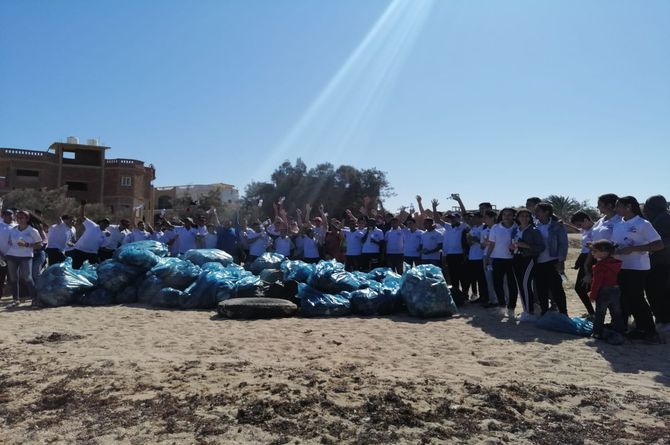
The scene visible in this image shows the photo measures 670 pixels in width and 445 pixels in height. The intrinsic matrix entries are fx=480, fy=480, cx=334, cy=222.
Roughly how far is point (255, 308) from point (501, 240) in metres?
3.93

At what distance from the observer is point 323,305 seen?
742cm

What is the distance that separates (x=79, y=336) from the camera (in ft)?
19.7

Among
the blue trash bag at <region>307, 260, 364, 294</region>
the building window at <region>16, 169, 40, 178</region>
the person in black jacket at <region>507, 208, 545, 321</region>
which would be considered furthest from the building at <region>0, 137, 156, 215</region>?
the person in black jacket at <region>507, 208, 545, 321</region>

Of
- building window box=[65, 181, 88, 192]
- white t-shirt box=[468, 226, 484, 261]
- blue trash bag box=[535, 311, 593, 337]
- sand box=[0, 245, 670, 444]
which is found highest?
building window box=[65, 181, 88, 192]

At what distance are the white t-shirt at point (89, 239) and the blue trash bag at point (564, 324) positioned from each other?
8.85m

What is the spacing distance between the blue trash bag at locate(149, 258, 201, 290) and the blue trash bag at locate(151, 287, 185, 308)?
177 mm

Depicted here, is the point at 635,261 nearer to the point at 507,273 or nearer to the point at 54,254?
the point at 507,273

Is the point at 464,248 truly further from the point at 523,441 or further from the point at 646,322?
the point at 523,441

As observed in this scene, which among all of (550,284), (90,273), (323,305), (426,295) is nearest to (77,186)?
(90,273)

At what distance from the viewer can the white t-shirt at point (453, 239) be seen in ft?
29.1

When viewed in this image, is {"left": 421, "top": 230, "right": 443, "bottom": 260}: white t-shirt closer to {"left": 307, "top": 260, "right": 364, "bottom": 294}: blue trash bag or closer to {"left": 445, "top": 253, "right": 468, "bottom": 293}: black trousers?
{"left": 445, "top": 253, "right": 468, "bottom": 293}: black trousers

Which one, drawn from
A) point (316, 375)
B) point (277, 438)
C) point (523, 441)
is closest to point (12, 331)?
point (316, 375)

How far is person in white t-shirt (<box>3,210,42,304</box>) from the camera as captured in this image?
8.41 metres

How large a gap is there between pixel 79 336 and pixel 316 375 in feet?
11.4
